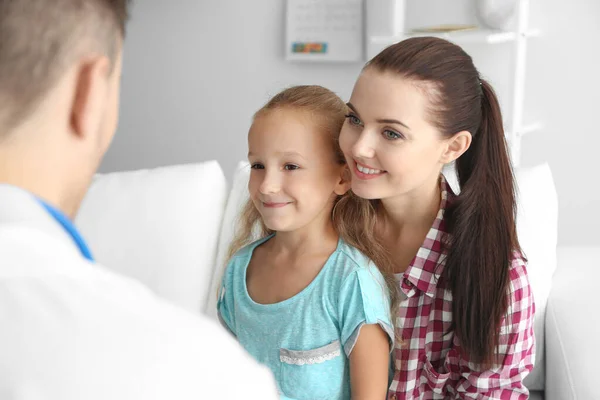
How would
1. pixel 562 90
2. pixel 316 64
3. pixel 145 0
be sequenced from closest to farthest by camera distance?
pixel 562 90 → pixel 316 64 → pixel 145 0

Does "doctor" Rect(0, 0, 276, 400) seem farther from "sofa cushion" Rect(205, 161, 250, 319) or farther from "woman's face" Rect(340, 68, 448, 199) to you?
"sofa cushion" Rect(205, 161, 250, 319)

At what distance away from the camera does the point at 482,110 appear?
154cm

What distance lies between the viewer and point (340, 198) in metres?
1.54


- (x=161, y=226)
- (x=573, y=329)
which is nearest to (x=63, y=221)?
(x=573, y=329)

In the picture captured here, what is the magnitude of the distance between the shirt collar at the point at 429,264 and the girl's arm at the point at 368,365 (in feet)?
0.54

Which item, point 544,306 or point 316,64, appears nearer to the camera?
point 544,306

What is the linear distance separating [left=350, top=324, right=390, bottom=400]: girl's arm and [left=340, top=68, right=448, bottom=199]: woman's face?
0.24 m

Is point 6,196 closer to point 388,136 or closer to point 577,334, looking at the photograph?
point 388,136

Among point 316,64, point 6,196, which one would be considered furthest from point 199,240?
point 316,64

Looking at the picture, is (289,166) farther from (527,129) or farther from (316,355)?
(527,129)

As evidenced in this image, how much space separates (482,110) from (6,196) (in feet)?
3.67

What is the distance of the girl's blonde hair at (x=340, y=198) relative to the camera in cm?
→ 147

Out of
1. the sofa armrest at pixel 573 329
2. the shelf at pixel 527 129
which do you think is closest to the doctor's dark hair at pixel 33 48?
the sofa armrest at pixel 573 329

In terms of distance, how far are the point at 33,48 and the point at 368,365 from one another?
87cm
